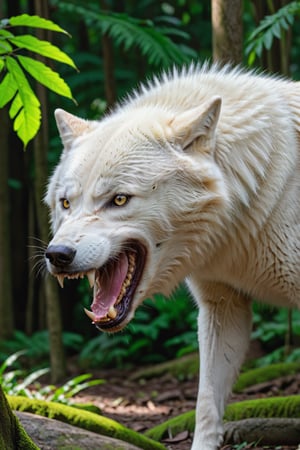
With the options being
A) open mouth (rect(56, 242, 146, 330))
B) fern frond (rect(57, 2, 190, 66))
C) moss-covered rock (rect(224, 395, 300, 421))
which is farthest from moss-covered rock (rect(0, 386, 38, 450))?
fern frond (rect(57, 2, 190, 66))

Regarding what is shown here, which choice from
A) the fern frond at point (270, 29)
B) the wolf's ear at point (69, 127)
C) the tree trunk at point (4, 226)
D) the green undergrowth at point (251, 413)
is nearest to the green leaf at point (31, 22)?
the wolf's ear at point (69, 127)

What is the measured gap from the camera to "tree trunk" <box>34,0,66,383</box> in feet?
25.0

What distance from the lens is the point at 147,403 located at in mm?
7605

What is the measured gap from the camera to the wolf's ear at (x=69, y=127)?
4.32 meters

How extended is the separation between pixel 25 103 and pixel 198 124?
91 cm

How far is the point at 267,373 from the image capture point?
750 cm

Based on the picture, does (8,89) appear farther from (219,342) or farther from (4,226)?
(4,226)

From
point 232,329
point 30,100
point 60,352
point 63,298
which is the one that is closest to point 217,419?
point 232,329

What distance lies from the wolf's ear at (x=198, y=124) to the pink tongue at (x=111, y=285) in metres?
0.66

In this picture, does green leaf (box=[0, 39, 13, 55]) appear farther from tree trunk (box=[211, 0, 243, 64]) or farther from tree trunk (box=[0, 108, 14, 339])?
tree trunk (box=[0, 108, 14, 339])

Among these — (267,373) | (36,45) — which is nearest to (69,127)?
(36,45)

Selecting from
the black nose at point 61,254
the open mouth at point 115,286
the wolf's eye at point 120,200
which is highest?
the wolf's eye at point 120,200

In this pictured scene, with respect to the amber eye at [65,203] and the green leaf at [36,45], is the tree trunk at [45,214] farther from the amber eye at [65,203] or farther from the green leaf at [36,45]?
the green leaf at [36,45]

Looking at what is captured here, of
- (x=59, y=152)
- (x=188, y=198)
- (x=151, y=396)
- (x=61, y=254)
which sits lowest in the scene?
(x=151, y=396)
